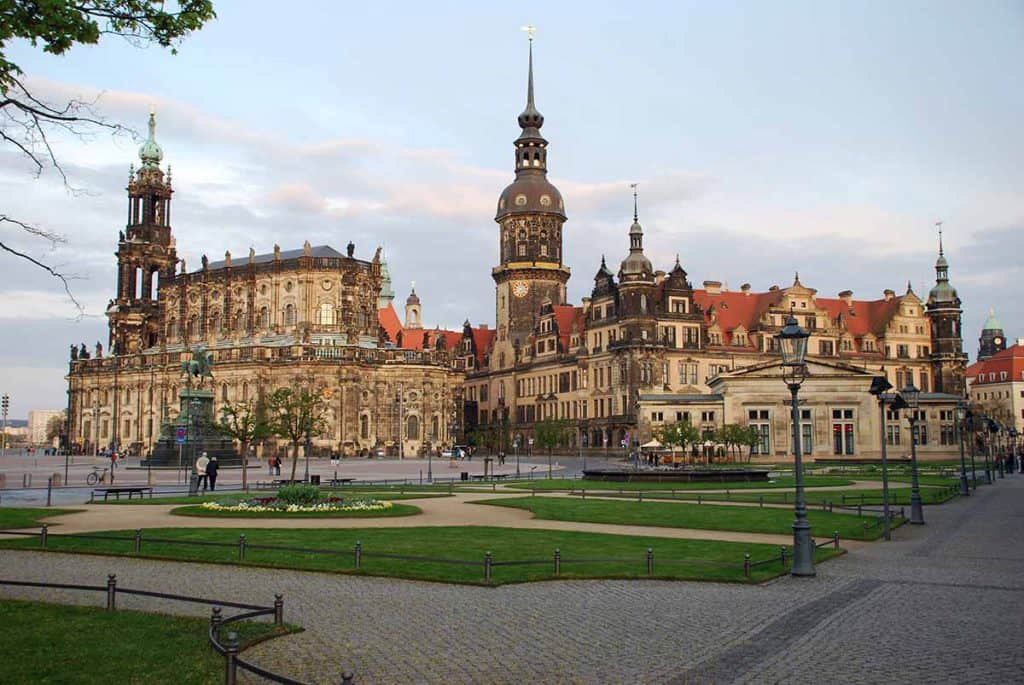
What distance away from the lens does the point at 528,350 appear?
115 meters

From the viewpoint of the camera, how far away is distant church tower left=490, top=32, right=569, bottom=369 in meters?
116

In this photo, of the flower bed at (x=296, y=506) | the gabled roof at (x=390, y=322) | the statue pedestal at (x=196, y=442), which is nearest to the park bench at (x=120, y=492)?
the flower bed at (x=296, y=506)

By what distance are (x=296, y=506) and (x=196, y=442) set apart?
40450mm

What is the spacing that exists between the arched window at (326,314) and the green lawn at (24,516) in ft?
234

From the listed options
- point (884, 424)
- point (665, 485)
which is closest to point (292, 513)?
point (884, 424)

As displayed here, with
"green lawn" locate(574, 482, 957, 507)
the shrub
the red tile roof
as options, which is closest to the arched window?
"green lawn" locate(574, 482, 957, 507)

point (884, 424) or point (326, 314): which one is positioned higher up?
point (326, 314)

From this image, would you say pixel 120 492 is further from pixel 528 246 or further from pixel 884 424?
pixel 528 246

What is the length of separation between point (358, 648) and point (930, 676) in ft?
24.4

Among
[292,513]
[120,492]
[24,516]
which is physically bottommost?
[292,513]

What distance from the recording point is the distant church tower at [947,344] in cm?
10950

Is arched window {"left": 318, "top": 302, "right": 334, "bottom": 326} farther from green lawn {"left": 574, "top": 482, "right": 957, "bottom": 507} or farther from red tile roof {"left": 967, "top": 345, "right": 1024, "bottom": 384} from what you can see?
red tile roof {"left": 967, "top": 345, "right": 1024, "bottom": 384}

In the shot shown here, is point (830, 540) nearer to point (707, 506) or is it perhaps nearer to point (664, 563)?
point (664, 563)

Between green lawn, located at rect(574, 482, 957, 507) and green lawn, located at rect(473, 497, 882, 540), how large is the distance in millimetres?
3303
